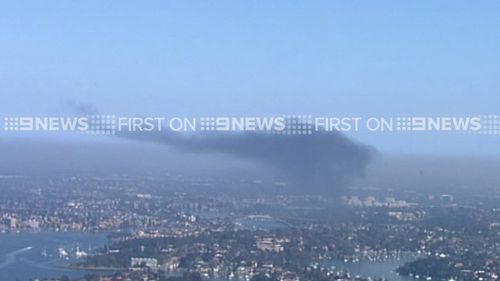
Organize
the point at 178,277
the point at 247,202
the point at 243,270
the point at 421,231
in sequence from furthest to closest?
the point at 421,231 < the point at 247,202 < the point at 243,270 < the point at 178,277

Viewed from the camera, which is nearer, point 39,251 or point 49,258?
point 49,258

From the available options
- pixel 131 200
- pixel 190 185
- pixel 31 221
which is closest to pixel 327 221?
pixel 190 185

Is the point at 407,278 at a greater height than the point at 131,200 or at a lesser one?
lesser

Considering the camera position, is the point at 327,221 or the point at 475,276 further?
the point at 327,221

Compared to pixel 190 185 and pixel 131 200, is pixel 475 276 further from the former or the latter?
pixel 131 200

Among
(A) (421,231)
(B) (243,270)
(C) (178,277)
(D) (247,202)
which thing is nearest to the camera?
(C) (178,277)

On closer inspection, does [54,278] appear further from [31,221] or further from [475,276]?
[475,276]
